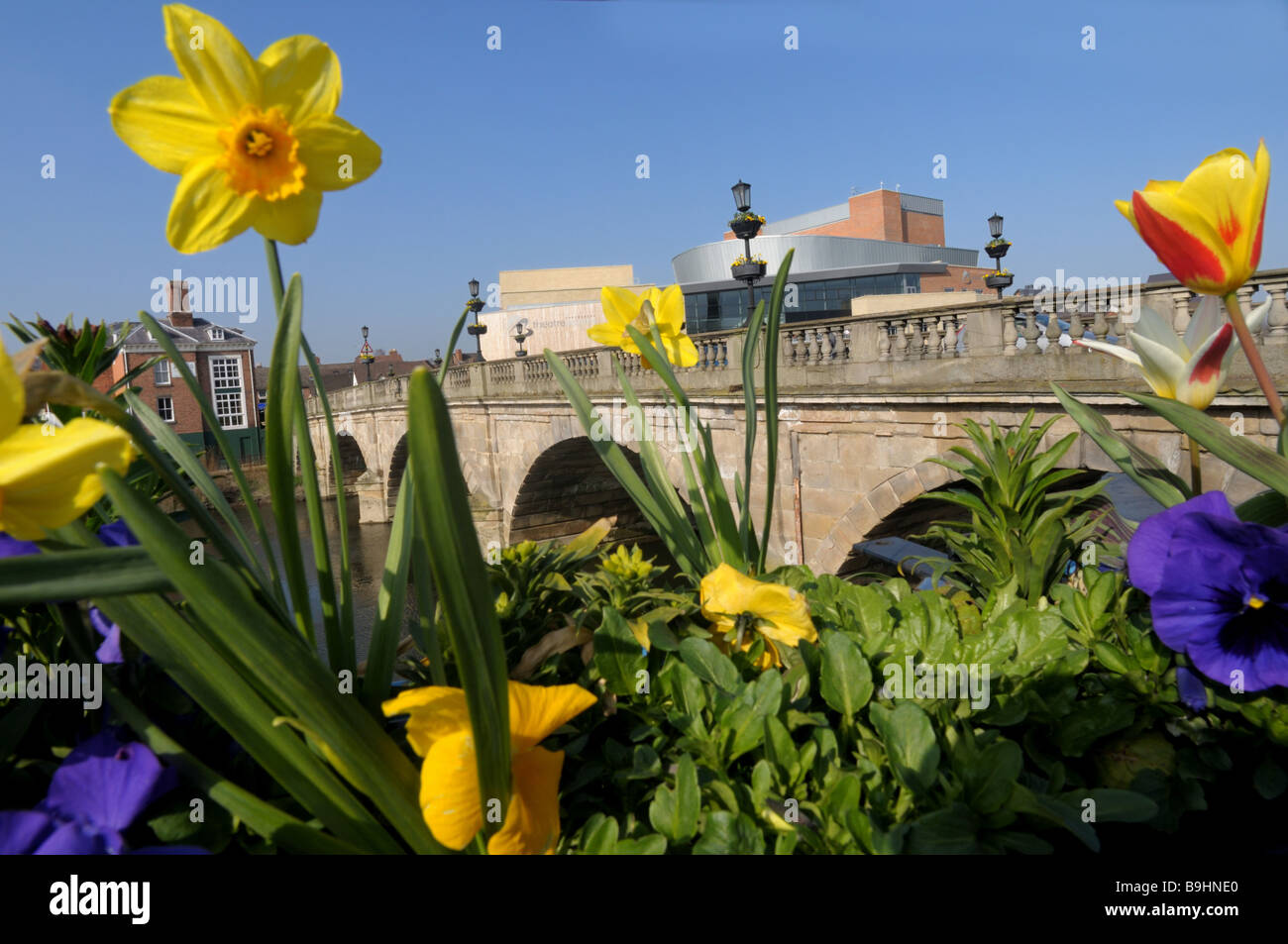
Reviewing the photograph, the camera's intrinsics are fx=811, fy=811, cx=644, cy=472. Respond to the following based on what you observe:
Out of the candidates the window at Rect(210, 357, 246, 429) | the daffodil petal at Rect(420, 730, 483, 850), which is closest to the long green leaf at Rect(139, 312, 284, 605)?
the daffodil petal at Rect(420, 730, 483, 850)

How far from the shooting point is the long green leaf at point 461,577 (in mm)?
473

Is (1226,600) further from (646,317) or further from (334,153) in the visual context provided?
(646,317)

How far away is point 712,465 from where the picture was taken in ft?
4.37

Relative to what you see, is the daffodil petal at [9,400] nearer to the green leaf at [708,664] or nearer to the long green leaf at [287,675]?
the long green leaf at [287,675]

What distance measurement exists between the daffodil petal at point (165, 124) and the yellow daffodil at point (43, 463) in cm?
27

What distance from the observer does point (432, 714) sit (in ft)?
2.05

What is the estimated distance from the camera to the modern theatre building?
34656 millimetres

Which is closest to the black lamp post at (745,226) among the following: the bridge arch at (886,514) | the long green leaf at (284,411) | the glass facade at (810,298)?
the bridge arch at (886,514)

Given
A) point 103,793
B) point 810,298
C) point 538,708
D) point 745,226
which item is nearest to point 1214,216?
point 538,708

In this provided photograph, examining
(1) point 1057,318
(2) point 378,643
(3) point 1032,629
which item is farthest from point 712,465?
(1) point 1057,318

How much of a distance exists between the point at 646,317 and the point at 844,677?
92 centimetres

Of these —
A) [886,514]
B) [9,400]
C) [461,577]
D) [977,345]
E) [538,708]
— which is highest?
[977,345]
